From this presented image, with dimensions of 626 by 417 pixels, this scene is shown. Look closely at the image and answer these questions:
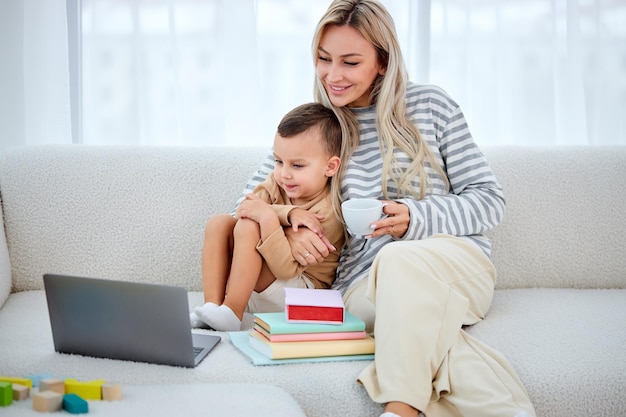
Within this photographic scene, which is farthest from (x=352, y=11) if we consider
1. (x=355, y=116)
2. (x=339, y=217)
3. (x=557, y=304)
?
(x=557, y=304)

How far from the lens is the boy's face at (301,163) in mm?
1934

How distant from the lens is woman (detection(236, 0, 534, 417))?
148 cm

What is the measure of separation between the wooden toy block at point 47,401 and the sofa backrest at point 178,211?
32.8 inches

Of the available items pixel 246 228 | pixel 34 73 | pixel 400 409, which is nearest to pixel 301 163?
pixel 246 228

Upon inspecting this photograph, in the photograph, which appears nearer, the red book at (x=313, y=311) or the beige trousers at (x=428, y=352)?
the beige trousers at (x=428, y=352)

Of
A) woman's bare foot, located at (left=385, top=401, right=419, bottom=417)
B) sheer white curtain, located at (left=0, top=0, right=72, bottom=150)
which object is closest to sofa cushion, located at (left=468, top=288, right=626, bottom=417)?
woman's bare foot, located at (left=385, top=401, right=419, bottom=417)

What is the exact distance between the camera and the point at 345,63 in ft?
6.57

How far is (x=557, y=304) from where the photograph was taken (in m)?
1.97

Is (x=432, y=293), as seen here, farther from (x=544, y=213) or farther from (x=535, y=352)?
(x=544, y=213)

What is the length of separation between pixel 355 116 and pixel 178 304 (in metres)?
0.85

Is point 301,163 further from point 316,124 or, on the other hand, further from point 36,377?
point 36,377

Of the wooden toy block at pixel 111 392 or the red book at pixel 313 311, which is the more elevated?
the red book at pixel 313 311

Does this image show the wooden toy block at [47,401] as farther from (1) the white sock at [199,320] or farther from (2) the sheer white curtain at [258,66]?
(2) the sheer white curtain at [258,66]

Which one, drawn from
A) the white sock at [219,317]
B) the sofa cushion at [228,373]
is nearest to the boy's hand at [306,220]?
the white sock at [219,317]
